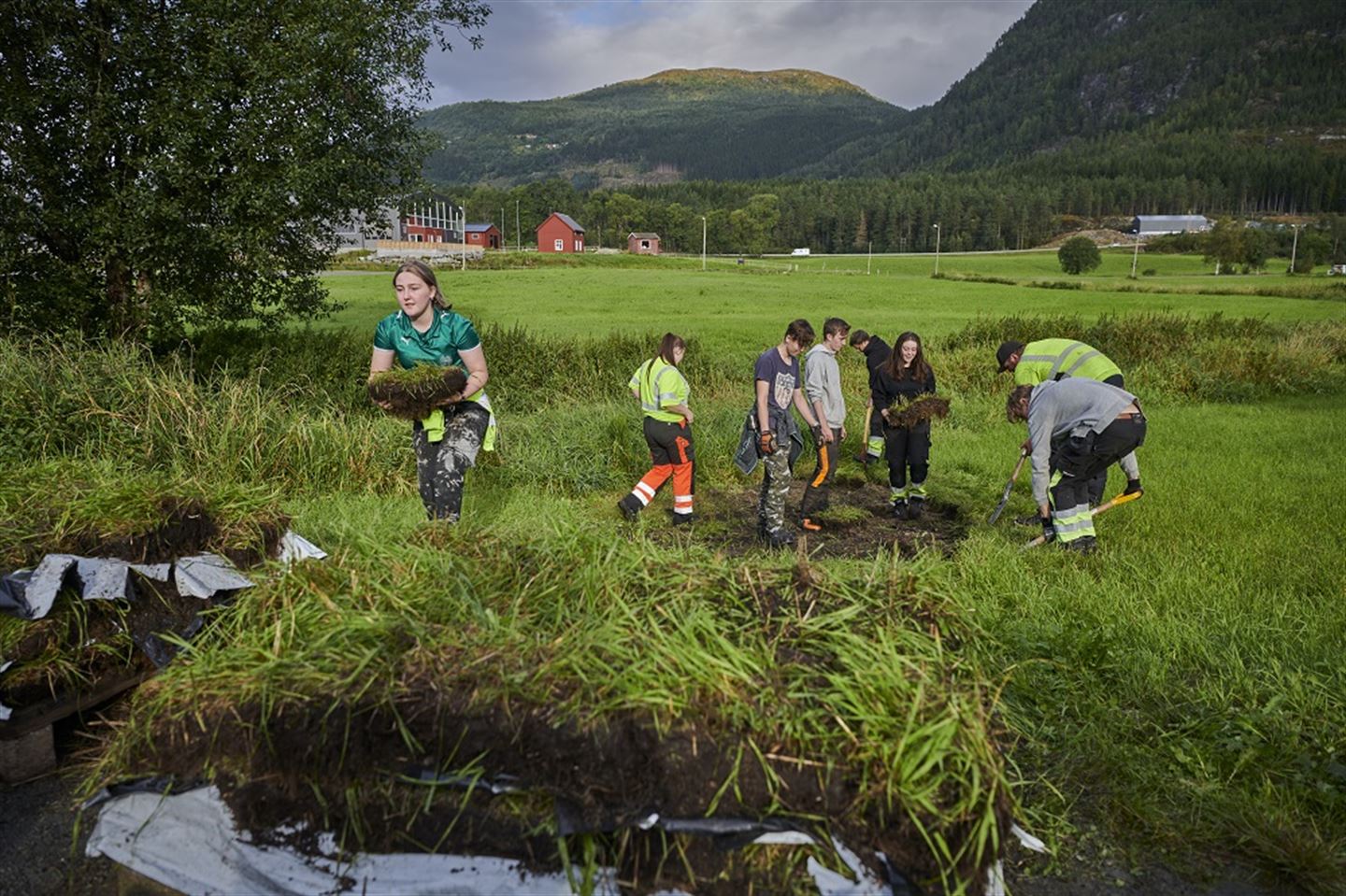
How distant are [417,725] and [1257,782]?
3839 millimetres

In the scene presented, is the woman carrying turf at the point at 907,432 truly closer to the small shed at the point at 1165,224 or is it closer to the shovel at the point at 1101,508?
the shovel at the point at 1101,508

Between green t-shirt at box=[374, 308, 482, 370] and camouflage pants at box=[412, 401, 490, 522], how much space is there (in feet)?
1.23

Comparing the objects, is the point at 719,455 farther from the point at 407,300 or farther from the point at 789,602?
the point at 789,602

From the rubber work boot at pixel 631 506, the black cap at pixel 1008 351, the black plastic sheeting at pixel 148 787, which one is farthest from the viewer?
the black cap at pixel 1008 351

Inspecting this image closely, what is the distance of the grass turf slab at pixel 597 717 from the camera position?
7.99 ft

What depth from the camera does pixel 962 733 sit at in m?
2.49

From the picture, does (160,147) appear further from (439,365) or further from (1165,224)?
(1165,224)

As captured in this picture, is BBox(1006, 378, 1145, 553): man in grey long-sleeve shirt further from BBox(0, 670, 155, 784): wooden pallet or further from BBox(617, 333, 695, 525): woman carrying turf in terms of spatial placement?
BBox(0, 670, 155, 784): wooden pallet

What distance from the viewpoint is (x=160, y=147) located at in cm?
1098

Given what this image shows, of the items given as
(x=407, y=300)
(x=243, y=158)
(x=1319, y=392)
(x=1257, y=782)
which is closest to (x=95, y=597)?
(x=407, y=300)

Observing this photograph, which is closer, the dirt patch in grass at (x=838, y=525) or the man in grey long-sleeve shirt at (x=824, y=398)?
the dirt patch in grass at (x=838, y=525)

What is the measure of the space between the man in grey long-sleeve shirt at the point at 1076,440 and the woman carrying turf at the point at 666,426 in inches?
121

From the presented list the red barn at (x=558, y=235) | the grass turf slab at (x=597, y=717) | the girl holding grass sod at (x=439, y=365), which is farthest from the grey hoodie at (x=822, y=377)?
the red barn at (x=558, y=235)

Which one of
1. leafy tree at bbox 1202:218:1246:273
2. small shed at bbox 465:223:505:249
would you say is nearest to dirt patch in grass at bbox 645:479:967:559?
leafy tree at bbox 1202:218:1246:273
